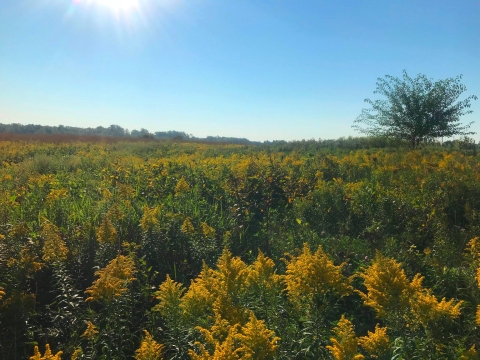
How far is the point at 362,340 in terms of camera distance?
223 centimetres

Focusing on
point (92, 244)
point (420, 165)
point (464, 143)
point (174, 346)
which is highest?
point (464, 143)

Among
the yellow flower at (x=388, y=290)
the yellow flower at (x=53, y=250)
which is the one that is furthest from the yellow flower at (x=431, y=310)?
the yellow flower at (x=53, y=250)

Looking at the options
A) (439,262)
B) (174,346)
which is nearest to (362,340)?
(174,346)

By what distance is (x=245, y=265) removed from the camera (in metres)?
3.11

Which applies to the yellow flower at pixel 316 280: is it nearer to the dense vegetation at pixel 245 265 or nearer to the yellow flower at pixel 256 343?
the dense vegetation at pixel 245 265

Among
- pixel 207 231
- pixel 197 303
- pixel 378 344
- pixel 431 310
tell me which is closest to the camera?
pixel 378 344

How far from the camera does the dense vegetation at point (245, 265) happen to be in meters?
2.49

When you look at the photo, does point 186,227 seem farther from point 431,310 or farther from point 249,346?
point 431,310

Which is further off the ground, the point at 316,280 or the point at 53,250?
the point at 316,280

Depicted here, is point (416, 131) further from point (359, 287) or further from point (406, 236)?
point (359, 287)

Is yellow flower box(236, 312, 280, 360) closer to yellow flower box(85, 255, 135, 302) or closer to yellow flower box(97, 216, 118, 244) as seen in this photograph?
yellow flower box(85, 255, 135, 302)

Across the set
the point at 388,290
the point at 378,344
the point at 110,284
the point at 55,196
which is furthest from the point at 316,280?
the point at 55,196

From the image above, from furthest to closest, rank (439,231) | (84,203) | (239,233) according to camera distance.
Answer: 1. (84,203)
2. (239,233)
3. (439,231)

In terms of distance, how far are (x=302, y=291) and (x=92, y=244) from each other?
282 cm
